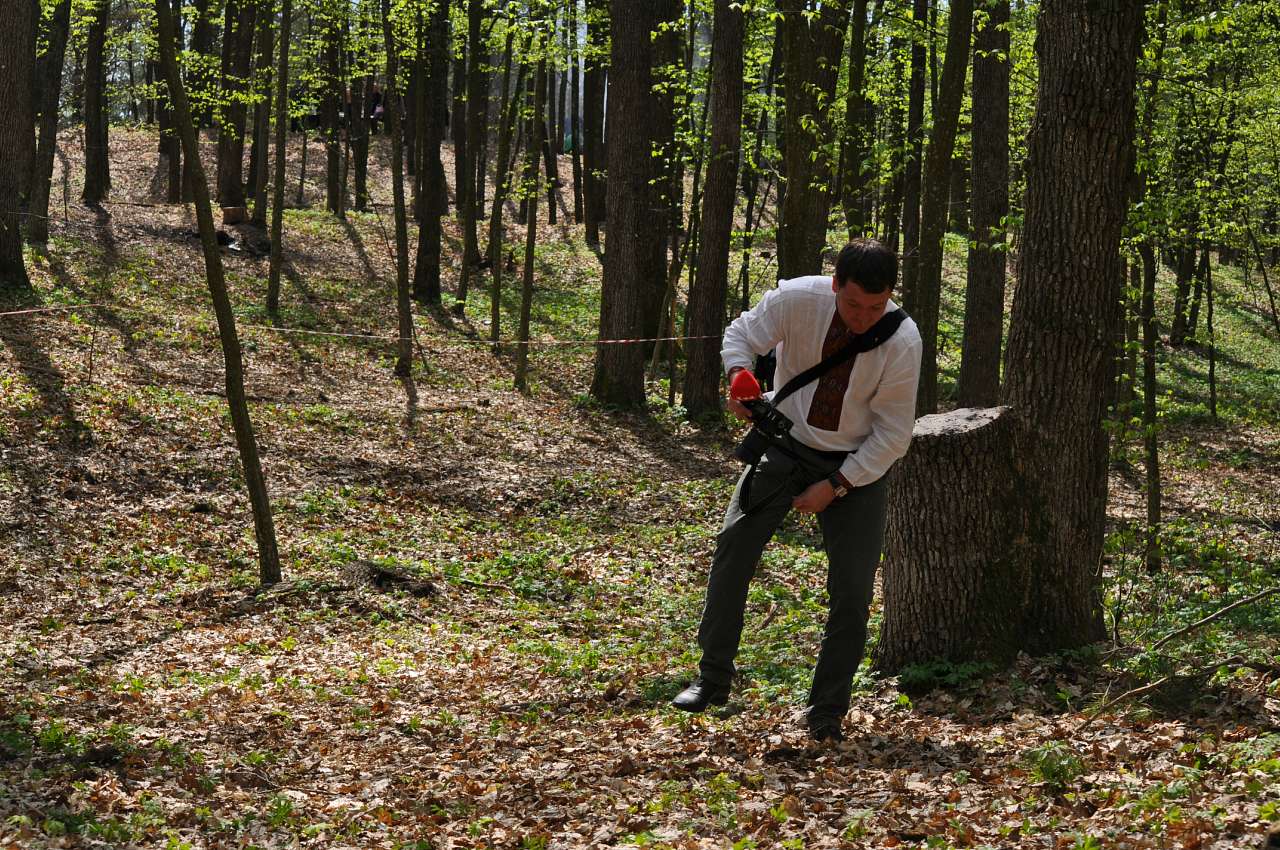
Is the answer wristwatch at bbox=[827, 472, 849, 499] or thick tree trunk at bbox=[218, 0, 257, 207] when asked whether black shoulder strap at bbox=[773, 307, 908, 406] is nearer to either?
wristwatch at bbox=[827, 472, 849, 499]

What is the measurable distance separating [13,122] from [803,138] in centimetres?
1072

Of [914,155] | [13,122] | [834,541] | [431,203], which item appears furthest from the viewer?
Answer: [431,203]

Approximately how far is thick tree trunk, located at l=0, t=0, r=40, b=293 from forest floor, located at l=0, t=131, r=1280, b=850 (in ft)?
2.47

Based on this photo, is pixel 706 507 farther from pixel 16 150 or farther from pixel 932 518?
pixel 16 150

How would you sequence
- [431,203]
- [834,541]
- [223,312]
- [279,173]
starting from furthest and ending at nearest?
[431,203], [279,173], [223,312], [834,541]

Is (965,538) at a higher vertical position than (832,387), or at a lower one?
lower

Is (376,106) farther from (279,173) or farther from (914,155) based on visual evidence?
(914,155)

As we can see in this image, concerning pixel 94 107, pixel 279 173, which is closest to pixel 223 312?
pixel 279 173

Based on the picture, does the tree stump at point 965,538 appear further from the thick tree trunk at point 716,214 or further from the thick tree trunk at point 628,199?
the thick tree trunk at point 628,199

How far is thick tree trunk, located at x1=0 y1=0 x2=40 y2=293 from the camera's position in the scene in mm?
14703

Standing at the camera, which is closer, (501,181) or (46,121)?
(501,181)

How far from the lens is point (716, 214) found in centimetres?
1548

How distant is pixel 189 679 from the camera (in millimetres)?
6473

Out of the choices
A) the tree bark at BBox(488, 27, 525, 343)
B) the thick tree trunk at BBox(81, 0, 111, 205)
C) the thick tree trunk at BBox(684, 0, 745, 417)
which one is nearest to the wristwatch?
the thick tree trunk at BBox(684, 0, 745, 417)
